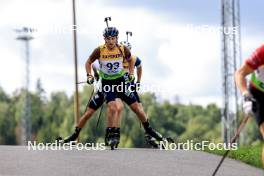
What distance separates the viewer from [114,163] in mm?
13203

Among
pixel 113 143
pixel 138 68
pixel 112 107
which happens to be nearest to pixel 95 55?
pixel 112 107

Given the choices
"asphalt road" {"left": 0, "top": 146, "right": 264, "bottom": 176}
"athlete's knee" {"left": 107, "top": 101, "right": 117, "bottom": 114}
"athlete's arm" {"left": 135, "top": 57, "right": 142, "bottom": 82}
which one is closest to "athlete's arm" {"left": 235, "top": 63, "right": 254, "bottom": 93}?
"asphalt road" {"left": 0, "top": 146, "right": 264, "bottom": 176}

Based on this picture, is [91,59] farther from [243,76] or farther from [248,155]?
[243,76]

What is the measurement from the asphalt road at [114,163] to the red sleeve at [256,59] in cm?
387

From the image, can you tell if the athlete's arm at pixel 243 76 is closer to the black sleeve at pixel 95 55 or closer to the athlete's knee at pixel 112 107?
the athlete's knee at pixel 112 107

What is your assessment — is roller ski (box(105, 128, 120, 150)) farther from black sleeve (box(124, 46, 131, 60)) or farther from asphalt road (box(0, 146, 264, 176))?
black sleeve (box(124, 46, 131, 60))

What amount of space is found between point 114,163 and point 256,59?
196 inches

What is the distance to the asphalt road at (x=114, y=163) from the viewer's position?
12305 mm

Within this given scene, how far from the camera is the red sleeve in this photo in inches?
346

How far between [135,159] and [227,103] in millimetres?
18866

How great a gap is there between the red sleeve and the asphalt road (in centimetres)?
387

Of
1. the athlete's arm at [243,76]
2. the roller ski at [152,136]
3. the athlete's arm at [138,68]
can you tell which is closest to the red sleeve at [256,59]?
the athlete's arm at [243,76]

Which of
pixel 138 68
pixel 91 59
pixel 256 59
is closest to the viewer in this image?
pixel 256 59

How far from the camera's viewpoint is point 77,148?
51.6 feet
